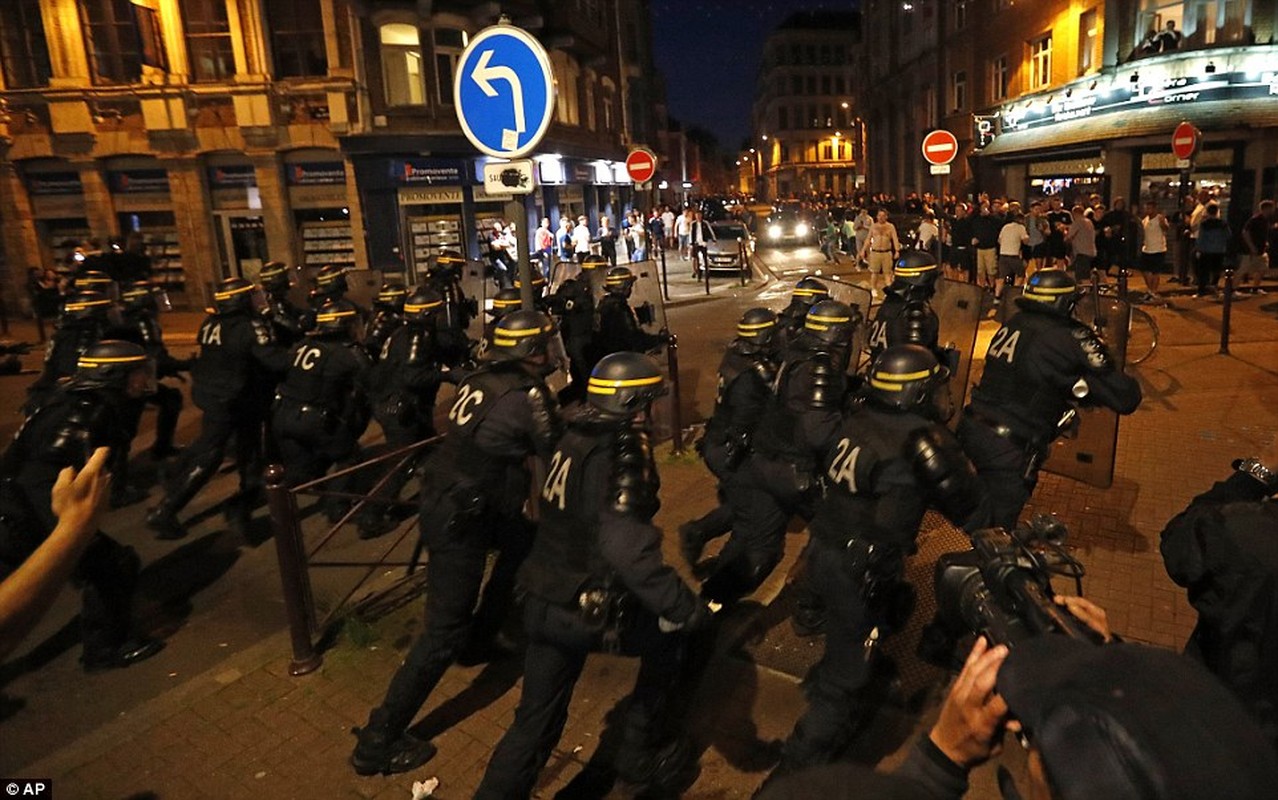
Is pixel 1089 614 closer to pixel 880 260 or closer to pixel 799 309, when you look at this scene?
pixel 799 309

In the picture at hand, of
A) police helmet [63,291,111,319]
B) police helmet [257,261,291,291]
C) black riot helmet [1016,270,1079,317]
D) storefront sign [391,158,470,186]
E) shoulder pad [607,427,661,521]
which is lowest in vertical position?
shoulder pad [607,427,661,521]

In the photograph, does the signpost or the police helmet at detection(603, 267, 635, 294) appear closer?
the signpost

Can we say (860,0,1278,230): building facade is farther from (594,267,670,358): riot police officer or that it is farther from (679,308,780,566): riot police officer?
(679,308,780,566): riot police officer

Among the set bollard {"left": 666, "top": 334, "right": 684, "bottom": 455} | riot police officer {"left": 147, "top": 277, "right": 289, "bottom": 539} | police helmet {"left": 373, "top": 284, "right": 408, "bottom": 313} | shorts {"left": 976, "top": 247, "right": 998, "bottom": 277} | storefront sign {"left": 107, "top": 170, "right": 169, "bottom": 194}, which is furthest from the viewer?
storefront sign {"left": 107, "top": 170, "right": 169, "bottom": 194}

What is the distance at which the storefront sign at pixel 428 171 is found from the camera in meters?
20.8

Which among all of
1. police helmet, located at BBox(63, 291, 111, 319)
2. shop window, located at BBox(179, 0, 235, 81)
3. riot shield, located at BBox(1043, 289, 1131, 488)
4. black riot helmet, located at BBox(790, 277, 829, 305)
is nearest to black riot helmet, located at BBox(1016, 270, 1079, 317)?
riot shield, located at BBox(1043, 289, 1131, 488)

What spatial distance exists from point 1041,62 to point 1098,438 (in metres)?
24.2

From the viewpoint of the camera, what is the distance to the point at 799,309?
22.5 feet

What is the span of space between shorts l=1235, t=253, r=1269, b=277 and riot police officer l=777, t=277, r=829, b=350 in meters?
12.8

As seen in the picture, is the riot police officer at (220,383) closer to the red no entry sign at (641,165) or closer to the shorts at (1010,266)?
the red no entry sign at (641,165)

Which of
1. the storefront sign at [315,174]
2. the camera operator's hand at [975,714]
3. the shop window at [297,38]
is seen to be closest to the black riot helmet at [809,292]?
the camera operator's hand at [975,714]

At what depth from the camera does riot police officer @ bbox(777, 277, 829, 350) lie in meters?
6.44

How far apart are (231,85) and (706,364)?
48.0 feet

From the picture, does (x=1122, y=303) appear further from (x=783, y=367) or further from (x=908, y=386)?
(x=908, y=386)
